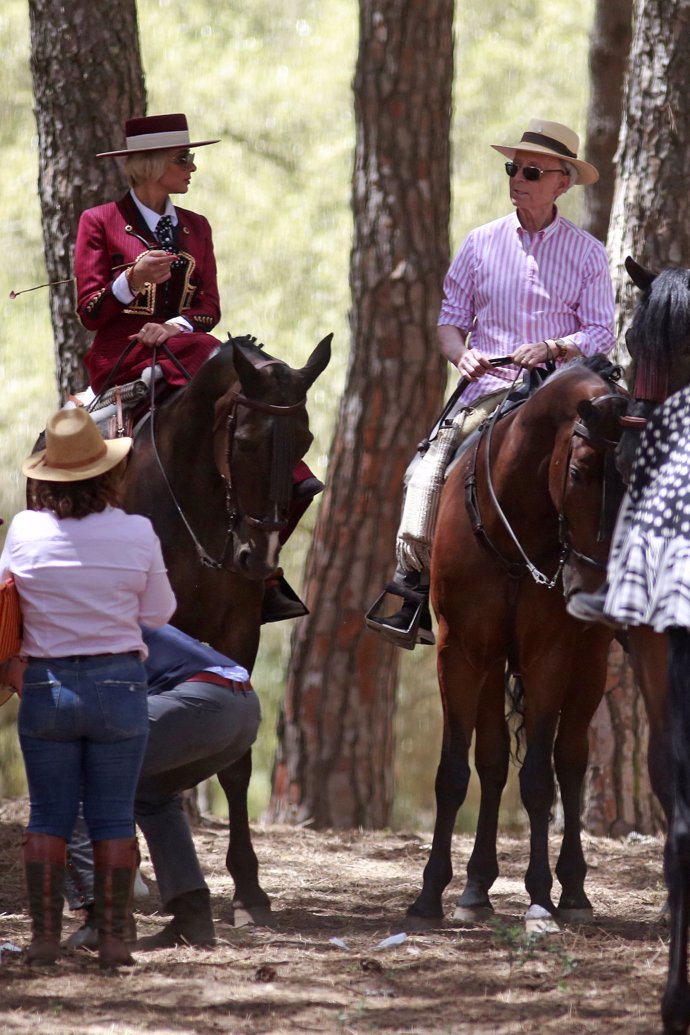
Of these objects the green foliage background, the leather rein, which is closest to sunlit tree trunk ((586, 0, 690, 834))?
the leather rein

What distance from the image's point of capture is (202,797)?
16234mm

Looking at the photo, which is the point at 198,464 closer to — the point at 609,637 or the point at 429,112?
the point at 609,637

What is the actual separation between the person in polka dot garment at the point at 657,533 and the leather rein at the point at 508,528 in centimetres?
145

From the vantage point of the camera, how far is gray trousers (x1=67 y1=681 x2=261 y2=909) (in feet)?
19.7

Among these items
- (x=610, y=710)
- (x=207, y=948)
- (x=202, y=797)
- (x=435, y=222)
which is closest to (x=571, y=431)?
(x=207, y=948)

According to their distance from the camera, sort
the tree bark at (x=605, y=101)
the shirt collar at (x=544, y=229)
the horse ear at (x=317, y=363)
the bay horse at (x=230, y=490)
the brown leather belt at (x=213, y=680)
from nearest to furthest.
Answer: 1. the brown leather belt at (x=213, y=680)
2. the bay horse at (x=230, y=490)
3. the horse ear at (x=317, y=363)
4. the shirt collar at (x=544, y=229)
5. the tree bark at (x=605, y=101)

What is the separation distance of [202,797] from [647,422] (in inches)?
470

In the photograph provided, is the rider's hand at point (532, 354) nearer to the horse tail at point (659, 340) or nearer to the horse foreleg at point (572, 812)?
the horse foreleg at point (572, 812)

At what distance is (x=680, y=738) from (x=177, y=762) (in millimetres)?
2152

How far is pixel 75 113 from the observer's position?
9172 millimetres

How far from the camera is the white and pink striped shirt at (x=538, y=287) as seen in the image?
24.6 feet

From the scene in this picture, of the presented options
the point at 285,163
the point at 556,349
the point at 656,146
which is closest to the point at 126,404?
the point at 556,349

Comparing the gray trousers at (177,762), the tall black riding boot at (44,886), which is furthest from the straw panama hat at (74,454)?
the tall black riding boot at (44,886)

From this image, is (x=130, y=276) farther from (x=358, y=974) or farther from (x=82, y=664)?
(x=358, y=974)
